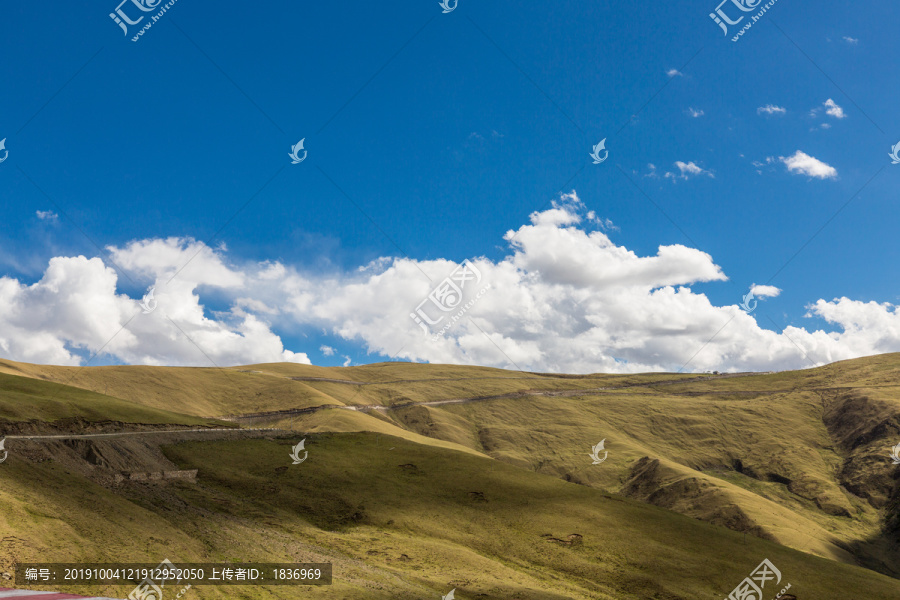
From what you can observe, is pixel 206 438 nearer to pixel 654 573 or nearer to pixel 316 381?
pixel 654 573

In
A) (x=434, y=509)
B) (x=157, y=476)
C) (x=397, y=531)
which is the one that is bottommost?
(x=397, y=531)

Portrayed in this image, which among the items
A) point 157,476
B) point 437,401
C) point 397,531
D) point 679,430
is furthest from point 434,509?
point 437,401

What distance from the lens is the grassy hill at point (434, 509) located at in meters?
29.7

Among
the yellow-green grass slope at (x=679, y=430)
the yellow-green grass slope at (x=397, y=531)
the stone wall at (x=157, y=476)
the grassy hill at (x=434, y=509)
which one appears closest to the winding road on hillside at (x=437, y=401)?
the yellow-green grass slope at (x=679, y=430)

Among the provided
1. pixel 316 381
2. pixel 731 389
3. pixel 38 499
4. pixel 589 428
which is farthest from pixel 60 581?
pixel 731 389

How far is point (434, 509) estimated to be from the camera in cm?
4616

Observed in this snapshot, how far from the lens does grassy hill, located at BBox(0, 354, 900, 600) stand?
2967 centimetres

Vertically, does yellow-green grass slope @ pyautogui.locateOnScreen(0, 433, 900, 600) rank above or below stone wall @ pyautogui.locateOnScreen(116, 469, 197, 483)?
below

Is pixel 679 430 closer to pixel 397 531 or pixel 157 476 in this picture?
pixel 397 531

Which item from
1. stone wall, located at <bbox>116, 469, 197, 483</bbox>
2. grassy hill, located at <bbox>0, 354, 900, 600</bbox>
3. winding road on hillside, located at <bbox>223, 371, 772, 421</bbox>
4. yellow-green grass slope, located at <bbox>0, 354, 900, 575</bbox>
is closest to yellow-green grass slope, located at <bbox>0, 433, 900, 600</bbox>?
grassy hill, located at <bbox>0, 354, 900, 600</bbox>

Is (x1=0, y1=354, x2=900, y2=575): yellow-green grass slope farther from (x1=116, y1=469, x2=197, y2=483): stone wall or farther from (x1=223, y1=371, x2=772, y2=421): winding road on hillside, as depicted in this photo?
(x1=116, y1=469, x2=197, y2=483): stone wall

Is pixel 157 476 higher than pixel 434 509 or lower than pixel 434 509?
higher

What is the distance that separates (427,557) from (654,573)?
53.3ft

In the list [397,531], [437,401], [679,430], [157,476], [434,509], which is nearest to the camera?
[157,476]
